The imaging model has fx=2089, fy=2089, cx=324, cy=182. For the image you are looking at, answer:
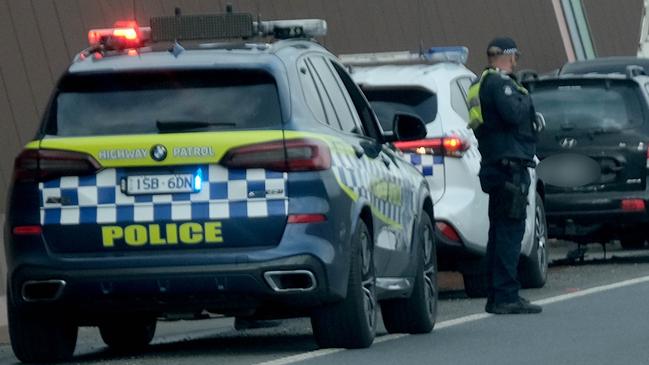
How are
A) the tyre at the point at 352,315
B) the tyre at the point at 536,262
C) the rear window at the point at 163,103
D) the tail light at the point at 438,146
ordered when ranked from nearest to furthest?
the rear window at the point at 163,103
the tyre at the point at 352,315
the tail light at the point at 438,146
the tyre at the point at 536,262

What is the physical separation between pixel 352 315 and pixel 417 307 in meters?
1.51

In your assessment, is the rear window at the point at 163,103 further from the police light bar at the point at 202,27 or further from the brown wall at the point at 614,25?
the brown wall at the point at 614,25

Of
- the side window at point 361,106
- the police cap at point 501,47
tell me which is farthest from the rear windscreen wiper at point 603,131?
the side window at point 361,106

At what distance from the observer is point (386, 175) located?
11.1 metres

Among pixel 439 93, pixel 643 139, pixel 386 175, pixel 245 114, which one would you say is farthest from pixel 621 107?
pixel 245 114

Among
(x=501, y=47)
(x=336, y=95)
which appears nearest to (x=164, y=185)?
(x=336, y=95)

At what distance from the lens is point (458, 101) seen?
14.4 m

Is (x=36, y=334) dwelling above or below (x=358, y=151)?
below

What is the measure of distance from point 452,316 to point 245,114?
358 cm

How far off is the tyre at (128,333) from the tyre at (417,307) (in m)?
1.32

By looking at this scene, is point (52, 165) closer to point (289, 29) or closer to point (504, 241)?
point (289, 29)

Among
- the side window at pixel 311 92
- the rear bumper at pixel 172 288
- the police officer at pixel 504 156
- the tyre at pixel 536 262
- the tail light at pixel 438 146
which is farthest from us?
the tyre at pixel 536 262

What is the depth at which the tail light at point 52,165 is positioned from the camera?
9781 mm

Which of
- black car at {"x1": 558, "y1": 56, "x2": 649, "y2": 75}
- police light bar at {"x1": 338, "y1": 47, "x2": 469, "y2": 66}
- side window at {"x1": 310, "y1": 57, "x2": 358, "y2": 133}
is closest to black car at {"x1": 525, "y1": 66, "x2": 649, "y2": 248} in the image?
police light bar at {"x1": 338, "y1": 47, "x2": 469, "y2": 66}
